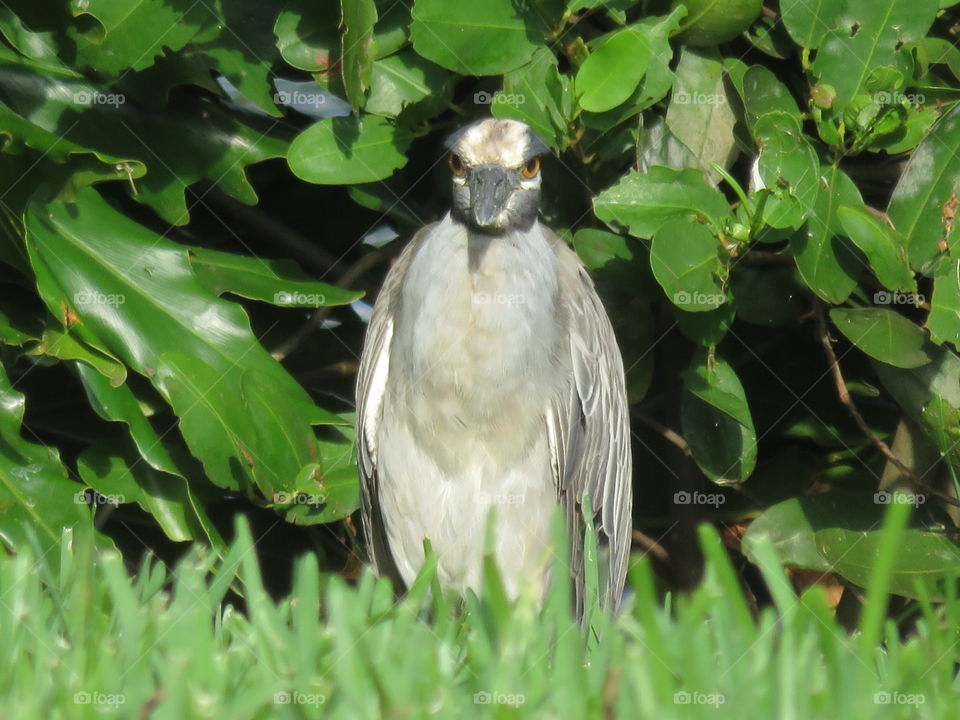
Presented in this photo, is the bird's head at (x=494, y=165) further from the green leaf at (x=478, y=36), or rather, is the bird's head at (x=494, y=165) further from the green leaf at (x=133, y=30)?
Result: the green leaf at (x=133, y=30)

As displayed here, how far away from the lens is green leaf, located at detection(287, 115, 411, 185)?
2.92m

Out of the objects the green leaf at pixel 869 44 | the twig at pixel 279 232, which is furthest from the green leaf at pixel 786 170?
the twig at pixel 279 232

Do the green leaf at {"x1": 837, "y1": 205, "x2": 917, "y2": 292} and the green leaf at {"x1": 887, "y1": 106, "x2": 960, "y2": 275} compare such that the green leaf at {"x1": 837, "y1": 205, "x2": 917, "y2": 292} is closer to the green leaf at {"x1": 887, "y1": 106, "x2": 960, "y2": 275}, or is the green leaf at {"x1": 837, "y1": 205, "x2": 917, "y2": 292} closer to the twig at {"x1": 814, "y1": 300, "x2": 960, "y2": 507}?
the green leaf at {"x1": 887, "y1": 106, "x2": 960, "y2": 275}

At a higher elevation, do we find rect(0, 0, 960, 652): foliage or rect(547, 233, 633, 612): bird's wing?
rect(0, 0, 960, 652): foliage

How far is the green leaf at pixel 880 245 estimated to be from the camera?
2652 mm

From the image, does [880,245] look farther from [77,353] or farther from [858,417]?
[77,353]

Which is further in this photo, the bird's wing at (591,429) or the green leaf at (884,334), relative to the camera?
the bird's wing at (591,429)

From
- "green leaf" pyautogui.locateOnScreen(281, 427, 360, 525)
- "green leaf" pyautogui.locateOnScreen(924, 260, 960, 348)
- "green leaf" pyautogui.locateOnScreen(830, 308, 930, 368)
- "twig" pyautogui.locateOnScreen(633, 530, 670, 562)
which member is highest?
"green leaf" pyautogui.locateOnScreen(924, 260, 960, 348)

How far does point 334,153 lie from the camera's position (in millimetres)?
2965

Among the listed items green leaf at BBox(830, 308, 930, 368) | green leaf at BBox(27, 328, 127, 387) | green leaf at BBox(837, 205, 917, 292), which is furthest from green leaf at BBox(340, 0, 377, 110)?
green leaf at BBox(830, 308, 930, 368)

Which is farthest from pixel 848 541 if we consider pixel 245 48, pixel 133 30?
pixel 133 30

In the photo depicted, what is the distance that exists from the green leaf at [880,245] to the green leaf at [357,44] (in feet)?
4.17

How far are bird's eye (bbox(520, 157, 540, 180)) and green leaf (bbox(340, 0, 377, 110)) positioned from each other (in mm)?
485

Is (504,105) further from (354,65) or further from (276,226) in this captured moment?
(276,226)
